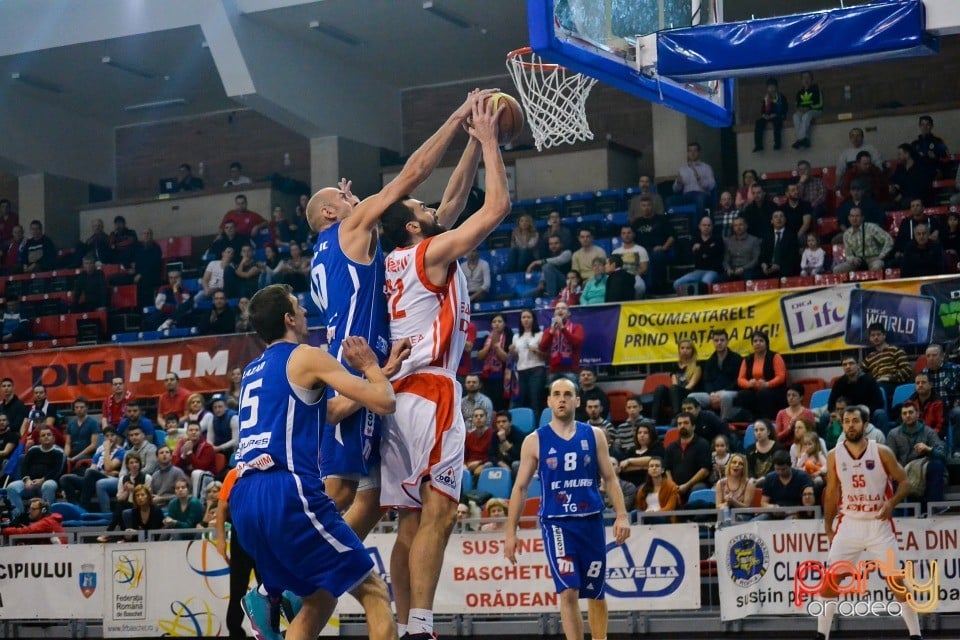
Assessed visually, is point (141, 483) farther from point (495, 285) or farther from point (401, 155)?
point (401, 155)

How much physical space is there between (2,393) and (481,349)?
790cm

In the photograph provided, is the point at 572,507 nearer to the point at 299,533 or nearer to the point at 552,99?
the point at 552,99

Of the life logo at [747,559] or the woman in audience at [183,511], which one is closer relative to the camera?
the life logo at [747,559]

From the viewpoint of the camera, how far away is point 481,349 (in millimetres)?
18141

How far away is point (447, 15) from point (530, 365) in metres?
8.12

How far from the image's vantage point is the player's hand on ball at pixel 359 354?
252 inches

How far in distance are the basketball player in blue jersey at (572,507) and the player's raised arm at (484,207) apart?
3470 millimetres

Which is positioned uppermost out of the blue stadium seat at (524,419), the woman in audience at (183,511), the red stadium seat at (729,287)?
the red stadium seat at (729,287)

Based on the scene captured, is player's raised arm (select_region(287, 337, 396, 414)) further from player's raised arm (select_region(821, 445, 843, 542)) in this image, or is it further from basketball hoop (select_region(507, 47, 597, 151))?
player's raised arm (select_region(821, 445, 843, 542))

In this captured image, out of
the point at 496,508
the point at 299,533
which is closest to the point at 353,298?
the point at 299,533

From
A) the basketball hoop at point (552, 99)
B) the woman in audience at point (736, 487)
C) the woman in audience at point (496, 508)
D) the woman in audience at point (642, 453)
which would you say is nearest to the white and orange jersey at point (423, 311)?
the basketball hoop at point (552, 99)

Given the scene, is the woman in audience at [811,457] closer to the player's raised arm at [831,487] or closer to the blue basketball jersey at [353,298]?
the player's raised arm at [831,487]

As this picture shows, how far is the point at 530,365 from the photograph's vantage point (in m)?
17.5

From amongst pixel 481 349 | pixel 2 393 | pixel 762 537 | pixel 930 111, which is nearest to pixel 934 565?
pixel 762 537
